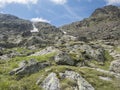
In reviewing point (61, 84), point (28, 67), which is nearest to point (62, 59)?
point (28, 67)

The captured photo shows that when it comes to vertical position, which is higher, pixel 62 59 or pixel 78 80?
pixel 62 59

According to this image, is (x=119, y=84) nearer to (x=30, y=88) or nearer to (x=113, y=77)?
(x=113, y=77)

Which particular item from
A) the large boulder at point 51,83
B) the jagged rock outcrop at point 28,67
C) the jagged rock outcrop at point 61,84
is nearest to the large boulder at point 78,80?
the jagged rock outcrop at point 61,84

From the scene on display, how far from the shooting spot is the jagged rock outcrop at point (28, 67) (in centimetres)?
4475

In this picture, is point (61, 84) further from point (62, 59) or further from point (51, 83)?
point (62, 59)

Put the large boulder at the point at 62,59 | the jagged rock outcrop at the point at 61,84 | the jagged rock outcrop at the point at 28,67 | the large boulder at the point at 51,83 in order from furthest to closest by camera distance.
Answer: the large boulder at the point at 62,59 → the jagged rock outcrop at the point at 28,67 → the jagged rock outcrop at the point at 61,84 → the large boulder at the point at 51,83

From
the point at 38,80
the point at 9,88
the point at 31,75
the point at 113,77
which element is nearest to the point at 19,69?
the point at 31,75

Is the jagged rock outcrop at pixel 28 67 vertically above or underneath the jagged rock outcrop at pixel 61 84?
above

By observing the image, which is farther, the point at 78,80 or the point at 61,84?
the point at 78,80

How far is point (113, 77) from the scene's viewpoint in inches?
1900

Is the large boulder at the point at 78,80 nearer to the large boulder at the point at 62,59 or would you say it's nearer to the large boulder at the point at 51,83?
the large boulder at the point at 51,83

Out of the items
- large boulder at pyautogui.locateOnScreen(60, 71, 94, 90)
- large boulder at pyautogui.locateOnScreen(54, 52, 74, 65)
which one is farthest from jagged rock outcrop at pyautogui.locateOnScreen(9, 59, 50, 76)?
large boulder at pyautogui.locateOnScreen(60, 71, 94, 90)

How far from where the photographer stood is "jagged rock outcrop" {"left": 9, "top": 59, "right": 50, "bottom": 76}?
147 ft

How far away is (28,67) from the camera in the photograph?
4616 cm
